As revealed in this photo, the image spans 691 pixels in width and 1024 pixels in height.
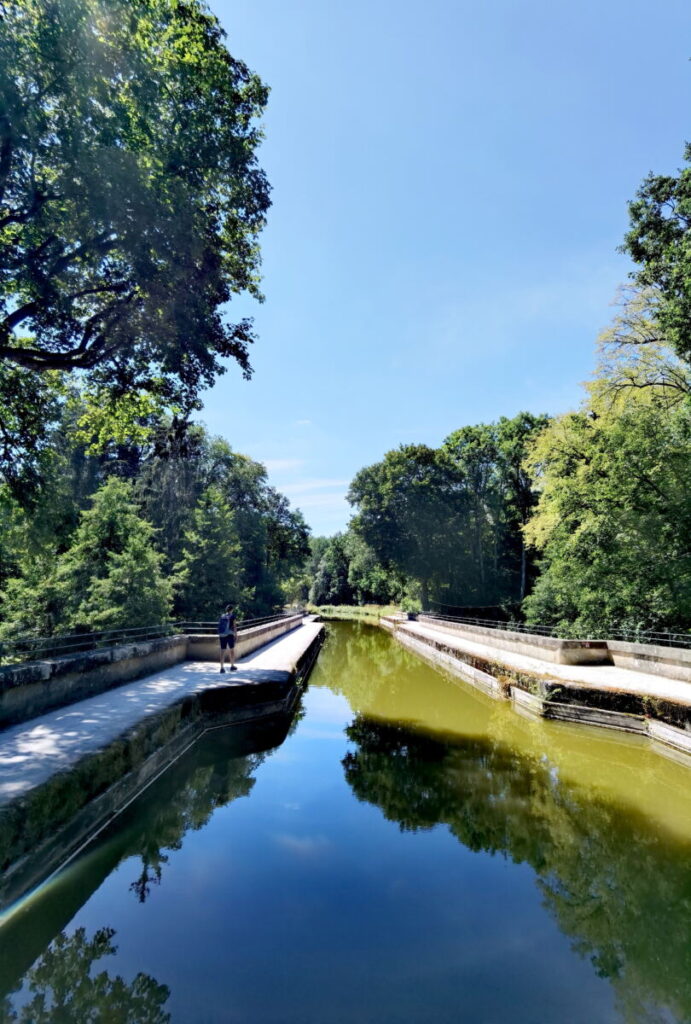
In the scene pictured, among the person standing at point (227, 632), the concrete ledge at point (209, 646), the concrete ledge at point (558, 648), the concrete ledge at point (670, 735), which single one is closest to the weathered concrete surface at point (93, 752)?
the person standing at point (227, 632)

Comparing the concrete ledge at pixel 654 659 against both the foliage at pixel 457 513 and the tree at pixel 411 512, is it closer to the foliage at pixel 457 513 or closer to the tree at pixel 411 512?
the foliage at pixel 457 513

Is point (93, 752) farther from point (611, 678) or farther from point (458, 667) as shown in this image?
point (458, 667)

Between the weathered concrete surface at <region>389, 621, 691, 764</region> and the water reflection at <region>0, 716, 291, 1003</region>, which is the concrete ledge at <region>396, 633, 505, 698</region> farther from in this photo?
the water reflection at <region>0, 716, 291, 1003</region>

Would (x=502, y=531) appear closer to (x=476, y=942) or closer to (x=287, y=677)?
(x=287, y=677)

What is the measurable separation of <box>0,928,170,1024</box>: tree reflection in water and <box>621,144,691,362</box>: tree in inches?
586

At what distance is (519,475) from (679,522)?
27.4 m

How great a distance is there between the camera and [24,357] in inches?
407

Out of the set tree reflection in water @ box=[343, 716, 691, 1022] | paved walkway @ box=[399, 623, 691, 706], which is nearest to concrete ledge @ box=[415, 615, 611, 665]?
paved walkway @ box=[399, 623, 691, 706]

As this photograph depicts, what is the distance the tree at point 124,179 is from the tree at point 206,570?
17.1 metres

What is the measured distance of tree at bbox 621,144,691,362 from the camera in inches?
460

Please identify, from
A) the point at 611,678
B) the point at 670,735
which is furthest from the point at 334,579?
the point at 670,735

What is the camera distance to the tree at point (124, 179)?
835cm

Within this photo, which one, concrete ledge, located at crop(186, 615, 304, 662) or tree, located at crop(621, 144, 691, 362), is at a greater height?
tree, located at crop(621, 144, 691, 362)

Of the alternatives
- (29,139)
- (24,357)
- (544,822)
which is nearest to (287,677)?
(544,822)
